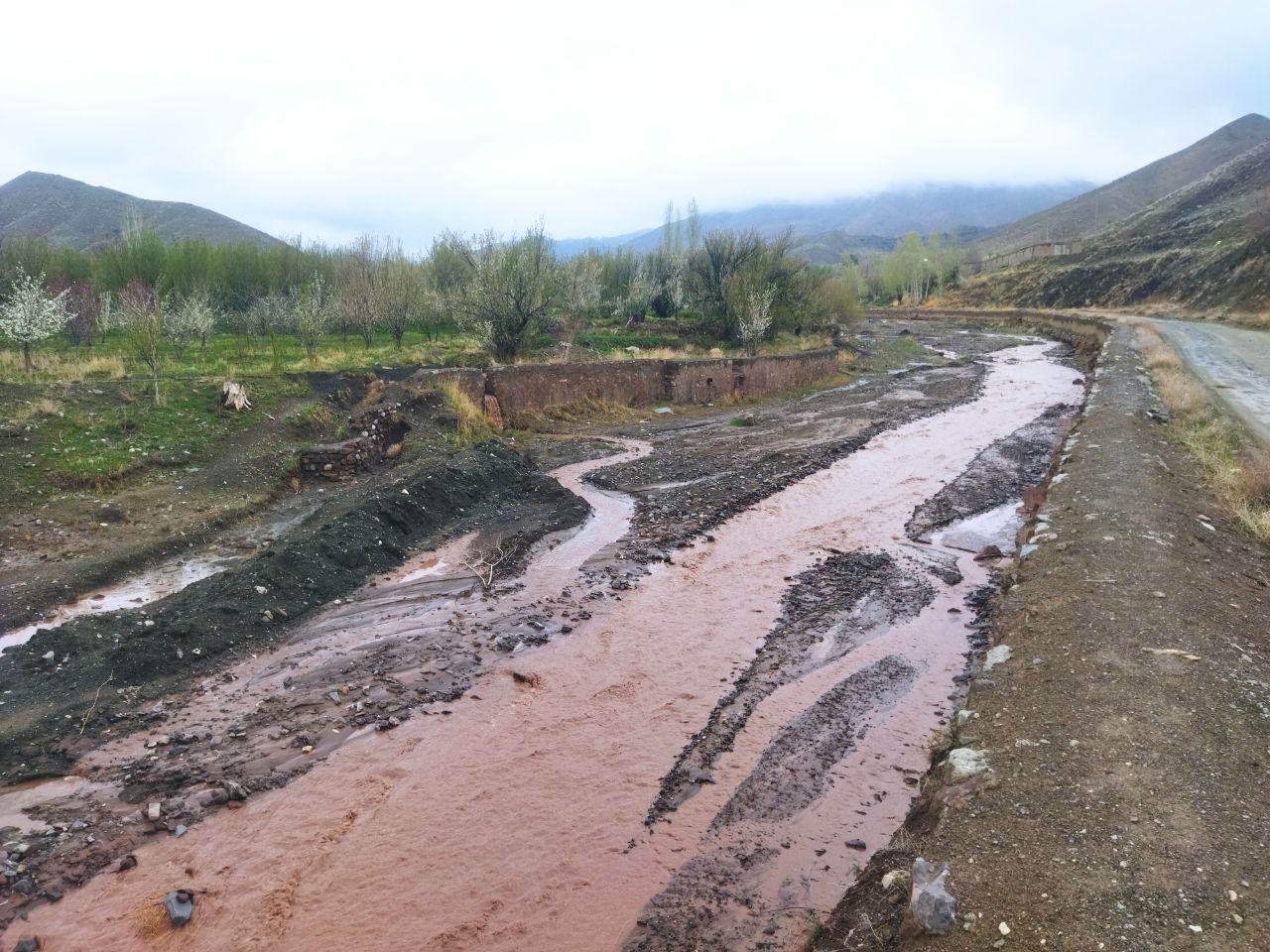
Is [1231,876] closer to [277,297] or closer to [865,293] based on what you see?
[277,297]

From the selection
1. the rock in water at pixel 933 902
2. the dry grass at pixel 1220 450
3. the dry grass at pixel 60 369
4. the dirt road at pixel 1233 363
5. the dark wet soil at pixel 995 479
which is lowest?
the dark wet soil at pixel 995 479

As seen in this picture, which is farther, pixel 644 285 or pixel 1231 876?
pixel 644 285

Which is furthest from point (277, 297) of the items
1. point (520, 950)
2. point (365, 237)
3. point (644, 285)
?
point (520, 950)

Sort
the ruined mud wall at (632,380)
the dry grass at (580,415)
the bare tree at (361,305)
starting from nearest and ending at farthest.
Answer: the ruined mud wall at (632,380)
the dry grass at (580,415)
the bare tree at (361,305)

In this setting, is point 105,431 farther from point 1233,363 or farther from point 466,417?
point 1233,363

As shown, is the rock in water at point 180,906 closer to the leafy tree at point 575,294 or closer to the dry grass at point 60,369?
the dry grass at point 60,369

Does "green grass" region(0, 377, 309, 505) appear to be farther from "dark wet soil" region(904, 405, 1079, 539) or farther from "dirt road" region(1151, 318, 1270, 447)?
"dirt road" region(1151, 318, 1270, 447)

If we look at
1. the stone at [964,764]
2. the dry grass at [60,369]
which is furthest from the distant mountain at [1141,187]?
the stone at [964,764]

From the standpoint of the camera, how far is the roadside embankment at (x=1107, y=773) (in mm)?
4113

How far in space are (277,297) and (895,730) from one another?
43317 mm

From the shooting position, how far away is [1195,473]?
13969mm

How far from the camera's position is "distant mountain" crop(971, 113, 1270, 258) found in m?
140

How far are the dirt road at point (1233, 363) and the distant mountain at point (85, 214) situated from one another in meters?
109

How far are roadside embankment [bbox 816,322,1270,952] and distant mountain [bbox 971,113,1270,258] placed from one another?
5857 inches
